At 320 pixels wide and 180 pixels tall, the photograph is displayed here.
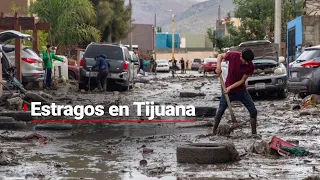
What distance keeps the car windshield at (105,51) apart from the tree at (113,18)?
109 ft

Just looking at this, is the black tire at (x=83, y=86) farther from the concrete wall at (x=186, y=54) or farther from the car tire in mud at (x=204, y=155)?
the concrete wall at (x=186, y=54)

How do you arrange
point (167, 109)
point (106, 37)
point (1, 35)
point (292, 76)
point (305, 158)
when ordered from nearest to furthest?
point (305, 158) < point (167, 109) < point (292, 76) < point (1, 35) < point (106, 37)

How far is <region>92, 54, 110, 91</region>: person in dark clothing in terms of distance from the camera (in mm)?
26031

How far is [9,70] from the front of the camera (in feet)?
68.4

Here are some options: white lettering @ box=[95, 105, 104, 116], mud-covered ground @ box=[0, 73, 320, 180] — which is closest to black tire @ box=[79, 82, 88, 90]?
white lettering @ box=[95, 105, 104, 116]

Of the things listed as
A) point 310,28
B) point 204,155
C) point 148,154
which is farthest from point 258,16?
point 204,155

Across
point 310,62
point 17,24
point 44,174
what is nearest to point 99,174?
point 44,174

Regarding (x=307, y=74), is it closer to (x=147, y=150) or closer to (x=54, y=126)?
(x=54, y=126)

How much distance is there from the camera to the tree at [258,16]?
165 ft

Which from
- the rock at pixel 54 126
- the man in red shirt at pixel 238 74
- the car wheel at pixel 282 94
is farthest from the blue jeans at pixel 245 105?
the car wheel at pixel 282 94

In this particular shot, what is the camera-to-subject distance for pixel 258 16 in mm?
54250

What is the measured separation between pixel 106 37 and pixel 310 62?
1789 inches

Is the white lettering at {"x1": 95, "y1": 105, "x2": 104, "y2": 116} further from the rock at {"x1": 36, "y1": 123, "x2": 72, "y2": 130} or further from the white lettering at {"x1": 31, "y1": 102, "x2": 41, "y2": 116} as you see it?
the rock at {"x1": 36, "y1": 123, "x2": 72, "y2": 130}

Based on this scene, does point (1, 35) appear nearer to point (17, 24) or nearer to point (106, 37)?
point (17, 24)
